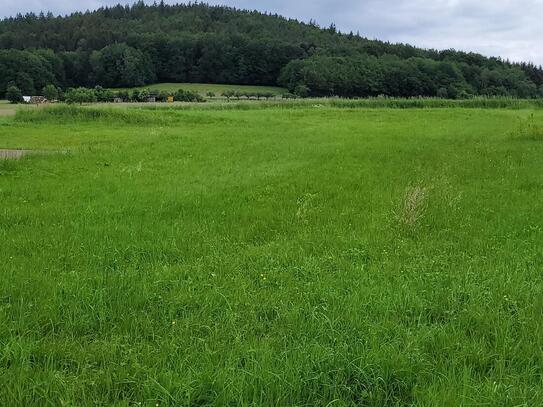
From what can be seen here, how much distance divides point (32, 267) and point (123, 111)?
37669 millimetres

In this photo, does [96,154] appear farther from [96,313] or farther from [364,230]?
[96,313]

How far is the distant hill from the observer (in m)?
112

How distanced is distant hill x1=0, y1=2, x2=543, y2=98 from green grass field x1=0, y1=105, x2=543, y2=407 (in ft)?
314

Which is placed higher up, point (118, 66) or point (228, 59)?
point (228, 59)

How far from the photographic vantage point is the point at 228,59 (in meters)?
128

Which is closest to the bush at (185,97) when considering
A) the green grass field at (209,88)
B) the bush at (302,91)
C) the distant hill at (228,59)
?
the green grass field at (209,88)

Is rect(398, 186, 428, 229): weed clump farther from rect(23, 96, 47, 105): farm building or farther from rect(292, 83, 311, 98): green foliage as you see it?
rect(292, 83, 311, 98): green foliage

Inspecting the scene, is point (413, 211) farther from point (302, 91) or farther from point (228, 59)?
point (228, 59)

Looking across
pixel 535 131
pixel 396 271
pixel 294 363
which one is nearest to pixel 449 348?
pixel 294 363

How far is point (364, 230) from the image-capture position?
815 cm

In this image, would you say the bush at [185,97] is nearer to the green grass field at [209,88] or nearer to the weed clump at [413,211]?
the green grass field at [209,88]

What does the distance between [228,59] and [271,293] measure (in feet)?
420

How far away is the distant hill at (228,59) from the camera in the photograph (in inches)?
4392

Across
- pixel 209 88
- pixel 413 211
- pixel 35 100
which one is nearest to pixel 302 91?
pixel 209 88
